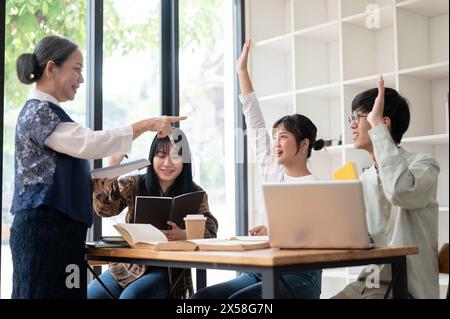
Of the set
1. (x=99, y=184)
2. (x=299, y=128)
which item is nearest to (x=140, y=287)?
(x=99, y=184)

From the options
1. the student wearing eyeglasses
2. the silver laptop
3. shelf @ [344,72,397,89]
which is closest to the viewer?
the silver laptop

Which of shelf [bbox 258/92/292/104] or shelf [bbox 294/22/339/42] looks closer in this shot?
shelf [bbox 294/22/339/42]

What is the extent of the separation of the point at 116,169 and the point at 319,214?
0.76 meters

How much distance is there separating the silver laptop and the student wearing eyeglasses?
0.30m

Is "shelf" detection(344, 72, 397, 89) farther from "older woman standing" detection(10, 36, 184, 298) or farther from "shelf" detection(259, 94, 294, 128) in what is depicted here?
"older woman standing" detection(10, 36, 184, 298)

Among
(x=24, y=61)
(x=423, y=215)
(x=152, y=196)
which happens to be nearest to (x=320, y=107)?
(x=152, y=196)

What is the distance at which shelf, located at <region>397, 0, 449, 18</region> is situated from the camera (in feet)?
8.61

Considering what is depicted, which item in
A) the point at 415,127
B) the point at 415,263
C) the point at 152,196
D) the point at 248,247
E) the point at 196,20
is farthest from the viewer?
the point at 196,20

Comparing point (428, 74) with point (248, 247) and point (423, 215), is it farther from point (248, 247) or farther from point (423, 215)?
point (248, 247)

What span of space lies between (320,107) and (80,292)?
5.74 feet

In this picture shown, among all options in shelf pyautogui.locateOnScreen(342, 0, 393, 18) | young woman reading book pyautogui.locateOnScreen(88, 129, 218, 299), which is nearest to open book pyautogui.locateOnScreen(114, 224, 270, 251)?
young woman reading book pyautogui.locateOnScreen(88, 129, 218, 299)

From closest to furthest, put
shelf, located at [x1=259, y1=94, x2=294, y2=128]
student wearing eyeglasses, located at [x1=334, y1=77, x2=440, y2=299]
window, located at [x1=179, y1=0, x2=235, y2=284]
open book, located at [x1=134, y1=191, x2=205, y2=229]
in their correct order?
student wearing eyeglasses, located at [x1=334, y1=77, x2=440, y2=299] → open book, located at [x1=134, y1=191, x2=205, y2=229] → shelf, located at [x1=259, y1=94, x2=294, y2=128] → window, located at [x1=179, y1=0, x2=235, y2=284]

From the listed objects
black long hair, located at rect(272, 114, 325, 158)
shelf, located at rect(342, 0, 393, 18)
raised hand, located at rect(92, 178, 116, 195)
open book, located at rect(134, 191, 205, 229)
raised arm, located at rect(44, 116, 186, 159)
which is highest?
shelf, located at rect(342, 0, 393, 18)
